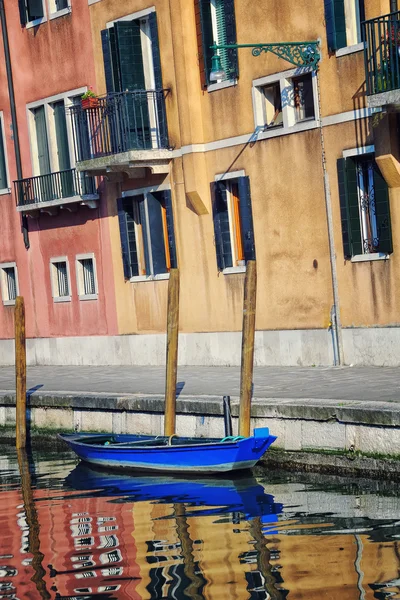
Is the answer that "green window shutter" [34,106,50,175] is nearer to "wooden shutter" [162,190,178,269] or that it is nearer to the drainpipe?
the drainpipe

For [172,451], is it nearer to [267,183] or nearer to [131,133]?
[267,183]

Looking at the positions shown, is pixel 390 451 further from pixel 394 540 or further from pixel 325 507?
pixel 394 540

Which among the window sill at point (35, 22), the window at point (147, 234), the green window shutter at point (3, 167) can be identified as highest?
the window sill at point (35, 22)

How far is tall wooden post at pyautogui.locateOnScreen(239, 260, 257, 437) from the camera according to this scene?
18516 millimetres

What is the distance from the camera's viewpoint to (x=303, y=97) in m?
23.8

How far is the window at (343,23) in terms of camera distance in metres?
22.3

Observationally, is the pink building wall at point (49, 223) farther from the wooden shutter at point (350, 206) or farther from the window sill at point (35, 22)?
the wooden shutter at point (350, 206)

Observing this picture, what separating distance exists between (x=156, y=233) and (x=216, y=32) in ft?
14.3

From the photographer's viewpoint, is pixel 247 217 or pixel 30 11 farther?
pixel 30 11

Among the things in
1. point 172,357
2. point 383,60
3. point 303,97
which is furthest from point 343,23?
point 172,357

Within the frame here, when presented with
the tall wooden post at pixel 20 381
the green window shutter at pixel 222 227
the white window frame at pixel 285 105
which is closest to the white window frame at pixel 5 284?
the tall wooden post at pixel 20 381

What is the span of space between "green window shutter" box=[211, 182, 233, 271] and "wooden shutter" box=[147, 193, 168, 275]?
1.98m

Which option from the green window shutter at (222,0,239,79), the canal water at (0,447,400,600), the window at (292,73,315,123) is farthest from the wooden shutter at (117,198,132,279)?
the canal water at (0,447,400,600)

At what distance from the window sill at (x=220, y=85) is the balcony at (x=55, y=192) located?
4682 mm
